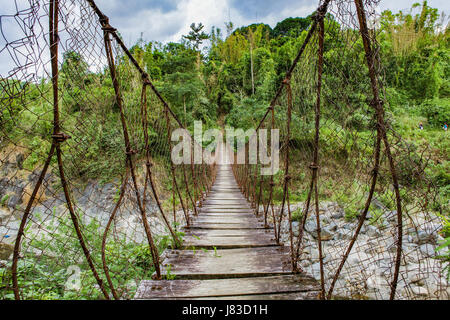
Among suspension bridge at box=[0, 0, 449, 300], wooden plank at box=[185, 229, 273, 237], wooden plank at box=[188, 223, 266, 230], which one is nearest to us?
suspension bridge at box=[0, 0, 449, 300]

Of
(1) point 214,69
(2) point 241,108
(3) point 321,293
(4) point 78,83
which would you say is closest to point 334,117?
(3) point 321,293

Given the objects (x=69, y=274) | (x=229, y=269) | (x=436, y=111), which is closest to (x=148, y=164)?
(x=229, y=269)

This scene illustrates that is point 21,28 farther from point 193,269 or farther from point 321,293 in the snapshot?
point 321,293

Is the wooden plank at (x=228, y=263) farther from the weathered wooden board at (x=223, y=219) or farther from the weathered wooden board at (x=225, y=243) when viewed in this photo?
the weathered wooden board at (x=223, y=219)

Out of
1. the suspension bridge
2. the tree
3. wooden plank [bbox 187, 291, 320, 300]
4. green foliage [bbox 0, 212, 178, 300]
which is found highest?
the tree

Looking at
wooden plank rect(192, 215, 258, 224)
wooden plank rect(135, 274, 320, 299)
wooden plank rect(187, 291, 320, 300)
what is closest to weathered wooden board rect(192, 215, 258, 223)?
wooden plank rect(192, 215, 258, 224)

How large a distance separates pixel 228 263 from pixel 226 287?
8.0 inches

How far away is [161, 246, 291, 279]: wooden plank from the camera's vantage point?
102 centimetres

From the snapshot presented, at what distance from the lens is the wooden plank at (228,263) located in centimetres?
102

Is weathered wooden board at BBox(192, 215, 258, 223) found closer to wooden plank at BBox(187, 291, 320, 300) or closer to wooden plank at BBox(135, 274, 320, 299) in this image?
wooden plank at BBox(135, 274, 320, 299)

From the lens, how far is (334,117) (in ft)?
2.69

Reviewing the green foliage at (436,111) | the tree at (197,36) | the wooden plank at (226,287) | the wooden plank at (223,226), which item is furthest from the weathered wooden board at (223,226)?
the tree at (197,36)

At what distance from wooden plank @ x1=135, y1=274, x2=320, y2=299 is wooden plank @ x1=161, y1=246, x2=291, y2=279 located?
43 millimetres

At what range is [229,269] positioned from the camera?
3.49ft
